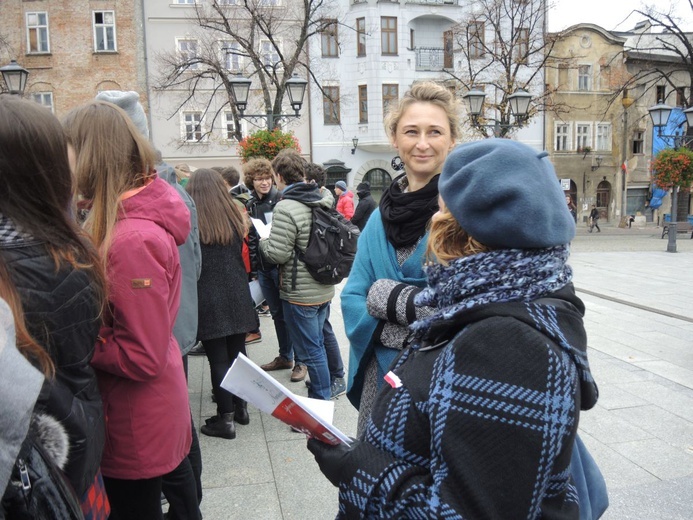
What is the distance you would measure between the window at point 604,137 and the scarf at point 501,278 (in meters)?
36.8

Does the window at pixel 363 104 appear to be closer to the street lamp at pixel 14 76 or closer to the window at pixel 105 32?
the window at pixel 105 32

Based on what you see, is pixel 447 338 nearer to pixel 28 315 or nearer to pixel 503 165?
pixel 503 165

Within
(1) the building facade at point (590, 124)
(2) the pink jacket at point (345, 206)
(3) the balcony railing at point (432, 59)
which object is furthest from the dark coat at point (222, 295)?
(1) the building facade at point (590, 124)

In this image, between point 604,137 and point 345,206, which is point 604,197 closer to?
point 604,137

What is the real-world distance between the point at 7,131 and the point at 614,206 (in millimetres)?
37241

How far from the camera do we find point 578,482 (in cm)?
146

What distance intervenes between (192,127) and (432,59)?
43.6 ft

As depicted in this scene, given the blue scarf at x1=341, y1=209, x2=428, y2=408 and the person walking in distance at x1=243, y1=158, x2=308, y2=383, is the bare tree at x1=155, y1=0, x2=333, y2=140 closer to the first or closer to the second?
the person walking in distance at x1=243, y1=158, x2=308, y2=383

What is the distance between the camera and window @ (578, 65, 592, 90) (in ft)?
111

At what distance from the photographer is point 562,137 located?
1312 inches

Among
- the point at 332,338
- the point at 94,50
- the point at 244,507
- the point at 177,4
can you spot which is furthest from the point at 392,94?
the point at 244,507

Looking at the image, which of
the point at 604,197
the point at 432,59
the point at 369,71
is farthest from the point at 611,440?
the point at 604,197

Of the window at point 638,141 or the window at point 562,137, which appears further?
the window at point 638,141

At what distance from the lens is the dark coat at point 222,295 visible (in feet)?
13.4
